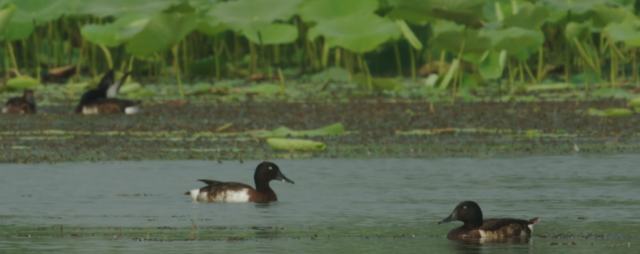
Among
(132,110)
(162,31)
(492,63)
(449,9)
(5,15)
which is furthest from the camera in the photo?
(492,63)

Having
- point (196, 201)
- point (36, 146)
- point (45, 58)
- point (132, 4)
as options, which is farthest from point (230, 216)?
point (45, 58)

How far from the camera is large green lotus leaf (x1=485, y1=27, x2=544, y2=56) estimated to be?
1393 cm

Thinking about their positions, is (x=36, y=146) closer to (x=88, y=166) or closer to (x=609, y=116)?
(x=88, y=166)

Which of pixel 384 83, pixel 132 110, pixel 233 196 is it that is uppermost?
pixel 384 83

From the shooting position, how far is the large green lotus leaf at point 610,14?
1566cm

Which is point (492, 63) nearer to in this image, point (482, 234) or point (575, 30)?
point (575, 30)

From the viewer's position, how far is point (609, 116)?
12.0 metres

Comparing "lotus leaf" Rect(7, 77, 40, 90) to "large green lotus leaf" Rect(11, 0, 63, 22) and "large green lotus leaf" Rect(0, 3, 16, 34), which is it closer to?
"large green lotus leaf" Rect(0, 3, 16, 34)

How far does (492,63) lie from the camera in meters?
15.4

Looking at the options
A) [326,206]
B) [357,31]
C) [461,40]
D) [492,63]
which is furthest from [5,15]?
[326,206]

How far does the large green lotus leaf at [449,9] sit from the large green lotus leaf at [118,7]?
156 inches

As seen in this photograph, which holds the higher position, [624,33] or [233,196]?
[624,33]

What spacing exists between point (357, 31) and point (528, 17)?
2.20 metres

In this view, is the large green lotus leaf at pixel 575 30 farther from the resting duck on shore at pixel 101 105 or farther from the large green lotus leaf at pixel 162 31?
the resting duck on shore at pixel 101 105
